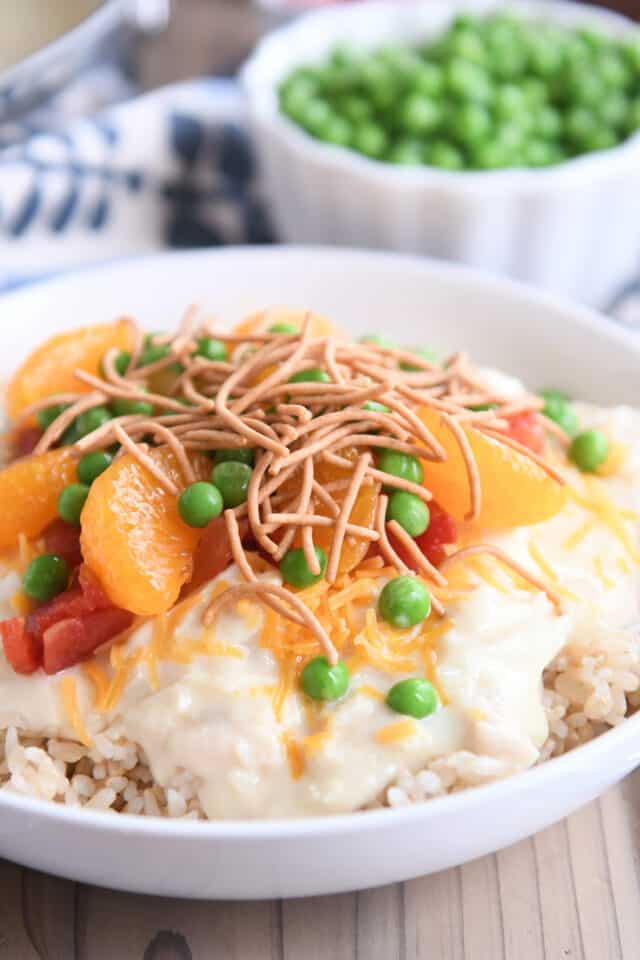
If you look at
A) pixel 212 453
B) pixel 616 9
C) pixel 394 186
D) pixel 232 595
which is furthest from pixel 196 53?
pixel 232 595

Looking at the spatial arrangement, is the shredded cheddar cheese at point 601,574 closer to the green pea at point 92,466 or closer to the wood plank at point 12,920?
the green pea at point 92,466

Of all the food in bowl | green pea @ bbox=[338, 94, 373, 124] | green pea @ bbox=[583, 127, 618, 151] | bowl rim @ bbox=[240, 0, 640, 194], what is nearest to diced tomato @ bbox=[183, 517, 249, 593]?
the food in bowl

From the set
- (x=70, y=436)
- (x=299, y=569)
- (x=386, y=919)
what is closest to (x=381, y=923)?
(x=386, y=919)

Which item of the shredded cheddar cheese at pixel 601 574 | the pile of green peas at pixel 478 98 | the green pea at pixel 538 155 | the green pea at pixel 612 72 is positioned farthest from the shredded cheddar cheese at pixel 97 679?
the green pea at pixel 612 72

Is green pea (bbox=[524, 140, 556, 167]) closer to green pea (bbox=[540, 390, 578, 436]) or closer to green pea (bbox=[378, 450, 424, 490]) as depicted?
green pea (bbox=[540, 390, 578, 436])

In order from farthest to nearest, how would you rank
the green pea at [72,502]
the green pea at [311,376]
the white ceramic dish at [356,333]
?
the green pea at [311,376] < the green pea at [72,502] < the white ceramic dish at [356,333]

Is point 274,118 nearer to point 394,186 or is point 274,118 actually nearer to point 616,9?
point 394,186

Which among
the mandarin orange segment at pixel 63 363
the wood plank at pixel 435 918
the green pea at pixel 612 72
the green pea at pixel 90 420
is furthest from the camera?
the green pea at pixel 612 72
